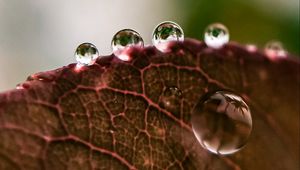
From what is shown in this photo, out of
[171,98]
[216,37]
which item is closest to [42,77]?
[171,98]

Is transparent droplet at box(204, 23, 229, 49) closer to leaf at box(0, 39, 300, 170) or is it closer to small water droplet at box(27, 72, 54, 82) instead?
leaf at box(0, 39, 300, 170)

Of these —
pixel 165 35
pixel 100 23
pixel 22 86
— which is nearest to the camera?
pixel 22 86

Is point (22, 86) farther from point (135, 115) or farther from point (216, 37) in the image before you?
point (216, 37)

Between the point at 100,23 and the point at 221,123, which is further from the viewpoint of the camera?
the point at 100,23

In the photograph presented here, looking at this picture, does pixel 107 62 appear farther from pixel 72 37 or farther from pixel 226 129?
pixel 72 37

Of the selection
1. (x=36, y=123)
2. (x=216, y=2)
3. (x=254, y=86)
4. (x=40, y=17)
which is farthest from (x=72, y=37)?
(x=36, y=123)
